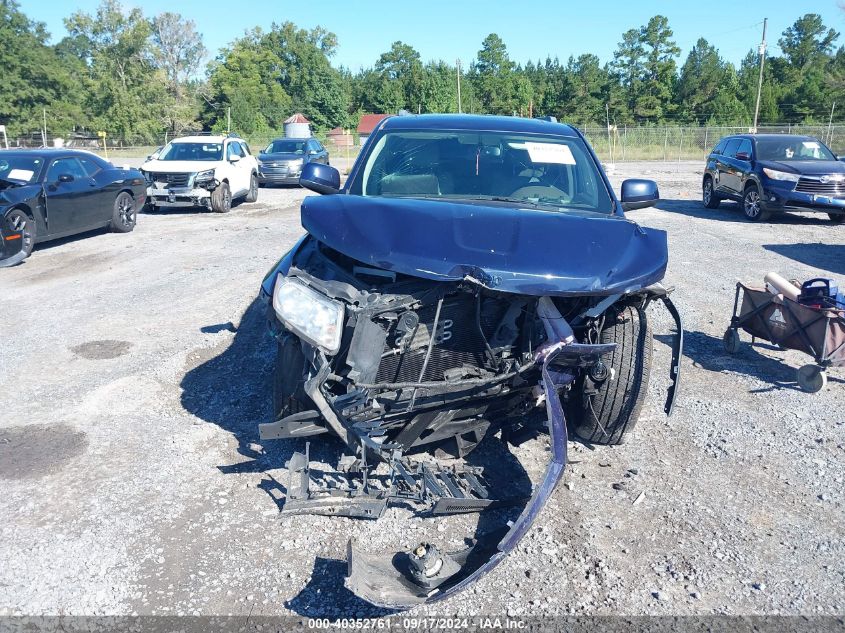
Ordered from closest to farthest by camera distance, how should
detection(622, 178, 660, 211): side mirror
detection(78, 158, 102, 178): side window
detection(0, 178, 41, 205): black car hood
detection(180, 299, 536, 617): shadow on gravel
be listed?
detection(180, 299, 536, 617): shadow on gravel
detection(622, 178, 660, 211): side mirror
detection(0, 178, 41, 205): black car hood
detection(78, 158, 102, 178): side window

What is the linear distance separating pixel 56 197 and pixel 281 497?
9067 millimetres

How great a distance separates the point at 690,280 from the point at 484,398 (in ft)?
20.7

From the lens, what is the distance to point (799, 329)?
17.4 feet

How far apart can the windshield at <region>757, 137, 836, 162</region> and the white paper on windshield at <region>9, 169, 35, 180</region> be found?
14.1 metres

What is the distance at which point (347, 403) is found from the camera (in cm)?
321

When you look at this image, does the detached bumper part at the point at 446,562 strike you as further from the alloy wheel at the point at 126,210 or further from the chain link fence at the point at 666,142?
the chain link fence at the point at 666,142

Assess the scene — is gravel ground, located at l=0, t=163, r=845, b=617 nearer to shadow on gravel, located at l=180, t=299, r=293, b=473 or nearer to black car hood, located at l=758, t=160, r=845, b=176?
shadow on gravel, located at l=180, t=299, r=293, b=473

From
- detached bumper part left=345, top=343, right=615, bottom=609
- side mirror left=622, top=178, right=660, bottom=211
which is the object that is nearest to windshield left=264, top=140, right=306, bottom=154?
side mirror left=622, top=178, right=660, bottom=211

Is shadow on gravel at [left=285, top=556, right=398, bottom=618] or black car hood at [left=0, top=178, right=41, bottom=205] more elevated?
black car hood at [left=0, top=178, right=41, bottom=205]

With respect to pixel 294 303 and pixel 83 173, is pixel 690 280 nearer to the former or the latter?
pixel 294 303

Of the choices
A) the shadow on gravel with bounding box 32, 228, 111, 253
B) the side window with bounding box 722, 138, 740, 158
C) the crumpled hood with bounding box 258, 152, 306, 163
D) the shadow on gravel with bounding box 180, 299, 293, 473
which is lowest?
the shadow on gravel with bounding box 180, 299, 293, 473

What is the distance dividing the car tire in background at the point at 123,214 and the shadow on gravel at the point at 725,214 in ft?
35.2

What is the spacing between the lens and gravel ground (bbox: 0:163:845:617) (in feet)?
9.49

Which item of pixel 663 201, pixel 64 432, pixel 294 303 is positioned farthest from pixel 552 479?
pixel 663 201
